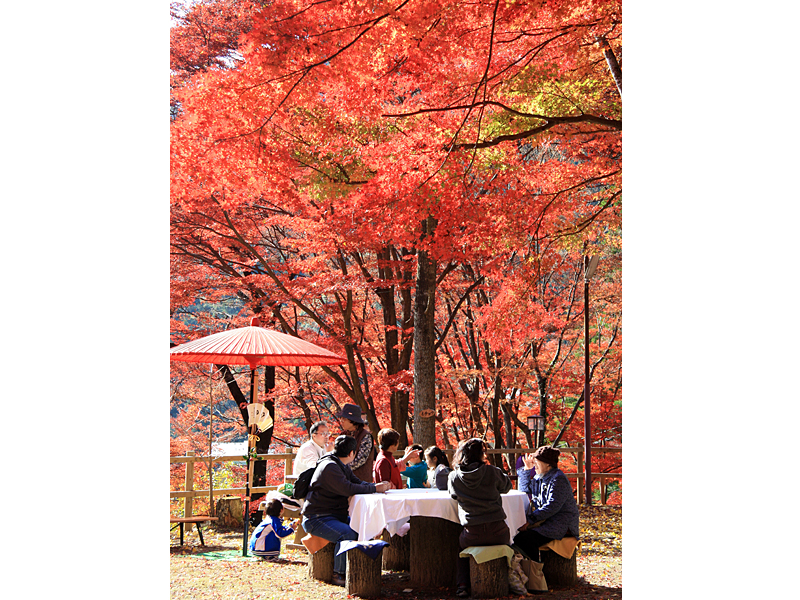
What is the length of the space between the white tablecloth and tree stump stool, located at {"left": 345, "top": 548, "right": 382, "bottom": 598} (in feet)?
0.44

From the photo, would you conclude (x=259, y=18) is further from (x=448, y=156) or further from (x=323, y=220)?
(x=323, y=220)

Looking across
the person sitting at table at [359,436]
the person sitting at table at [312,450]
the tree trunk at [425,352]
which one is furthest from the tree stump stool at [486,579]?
the tree trunk at [425,352]

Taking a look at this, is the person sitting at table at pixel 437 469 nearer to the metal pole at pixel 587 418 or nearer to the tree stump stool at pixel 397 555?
the tree stump stool at pixel 397 555

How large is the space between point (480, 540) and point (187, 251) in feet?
24.9

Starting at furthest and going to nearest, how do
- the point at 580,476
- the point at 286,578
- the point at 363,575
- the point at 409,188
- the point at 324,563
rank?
the point at 580,476
the point at 409,188
the point at 286,578
the point at 324,563
the point at 363,575

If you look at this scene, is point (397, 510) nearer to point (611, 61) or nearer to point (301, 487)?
point (301, 487)

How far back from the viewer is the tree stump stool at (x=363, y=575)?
4.14 m

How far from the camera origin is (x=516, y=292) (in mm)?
7984

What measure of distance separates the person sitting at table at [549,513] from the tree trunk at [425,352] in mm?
3458

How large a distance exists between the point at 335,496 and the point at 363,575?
0.62 metres

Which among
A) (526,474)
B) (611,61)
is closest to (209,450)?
(526,474)

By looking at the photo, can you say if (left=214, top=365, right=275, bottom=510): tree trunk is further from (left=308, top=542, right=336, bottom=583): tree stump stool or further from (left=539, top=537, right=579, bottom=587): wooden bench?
(left=539, top=537, right=579, bottom=587): wooden bench

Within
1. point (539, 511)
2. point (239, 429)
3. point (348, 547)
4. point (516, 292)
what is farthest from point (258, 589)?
point (239, 429)

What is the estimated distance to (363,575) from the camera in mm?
4156
